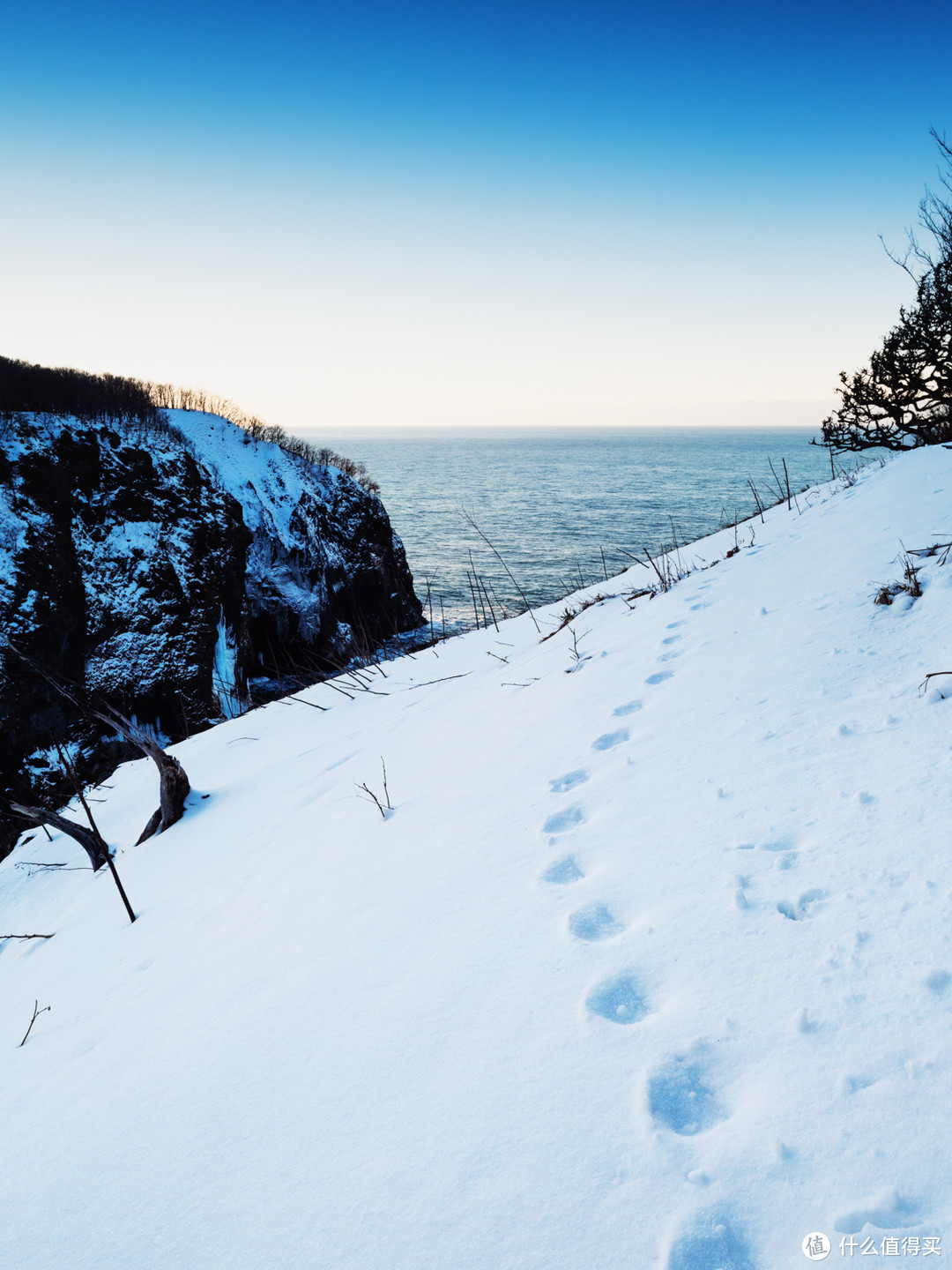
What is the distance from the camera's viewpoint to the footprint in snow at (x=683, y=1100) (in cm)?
130

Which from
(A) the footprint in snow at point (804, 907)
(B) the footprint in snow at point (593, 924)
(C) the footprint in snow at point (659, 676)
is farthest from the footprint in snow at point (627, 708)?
(A) the footprint in snow at point (804, 907)

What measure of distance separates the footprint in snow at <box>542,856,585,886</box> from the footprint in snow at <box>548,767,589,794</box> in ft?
1.63

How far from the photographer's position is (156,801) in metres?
5.45

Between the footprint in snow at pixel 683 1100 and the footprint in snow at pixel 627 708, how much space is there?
6.39 feet

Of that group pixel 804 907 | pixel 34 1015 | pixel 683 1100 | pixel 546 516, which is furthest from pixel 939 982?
pixel 546 516

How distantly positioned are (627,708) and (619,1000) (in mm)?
1816

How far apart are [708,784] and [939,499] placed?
3716 millimetres

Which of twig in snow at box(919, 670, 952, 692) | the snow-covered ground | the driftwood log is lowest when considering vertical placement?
the driftwood log

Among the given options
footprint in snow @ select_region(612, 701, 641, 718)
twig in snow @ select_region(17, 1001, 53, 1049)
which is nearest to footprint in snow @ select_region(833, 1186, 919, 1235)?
footprint in snow @ select_region(612, 701, 641, 718)

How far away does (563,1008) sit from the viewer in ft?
5.33

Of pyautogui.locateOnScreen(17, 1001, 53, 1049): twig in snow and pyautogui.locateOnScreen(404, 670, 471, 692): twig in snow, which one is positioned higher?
pyautogui.locateOnScreen(404, 670, 471, 692): twig in snow

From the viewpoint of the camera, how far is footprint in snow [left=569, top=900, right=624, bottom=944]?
1.85m

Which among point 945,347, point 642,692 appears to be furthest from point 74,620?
point 945,347

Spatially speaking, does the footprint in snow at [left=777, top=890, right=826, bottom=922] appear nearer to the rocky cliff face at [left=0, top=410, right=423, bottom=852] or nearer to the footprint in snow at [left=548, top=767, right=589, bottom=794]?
the footprint in snow at [left=548, top=767, right=589, bottom=794]
